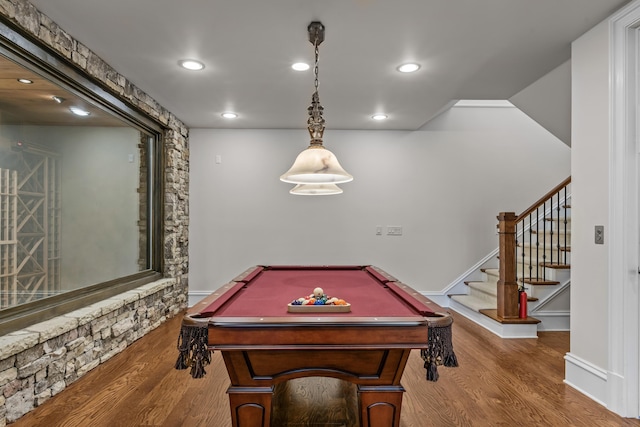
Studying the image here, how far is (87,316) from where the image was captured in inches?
114

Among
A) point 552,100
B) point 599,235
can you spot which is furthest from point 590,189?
point 552,100

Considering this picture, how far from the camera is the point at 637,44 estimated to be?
7.84ft

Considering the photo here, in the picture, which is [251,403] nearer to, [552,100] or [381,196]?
[552,100]

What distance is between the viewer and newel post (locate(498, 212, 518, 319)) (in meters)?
4.04

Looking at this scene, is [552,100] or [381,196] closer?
[552,100]

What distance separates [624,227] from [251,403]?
2.38m

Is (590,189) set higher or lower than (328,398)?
higher

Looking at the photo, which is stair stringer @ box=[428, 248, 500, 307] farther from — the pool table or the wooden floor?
the pool table

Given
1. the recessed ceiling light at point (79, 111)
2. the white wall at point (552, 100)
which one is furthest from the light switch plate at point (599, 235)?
the recessed ceiling light at point (79, 111)

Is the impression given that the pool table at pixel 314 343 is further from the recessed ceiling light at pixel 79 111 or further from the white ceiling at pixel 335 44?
the recessed ceiling light at pixel 79 111

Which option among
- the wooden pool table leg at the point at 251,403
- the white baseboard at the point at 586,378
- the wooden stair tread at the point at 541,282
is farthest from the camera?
the wooden stair tread at the point at 541,282

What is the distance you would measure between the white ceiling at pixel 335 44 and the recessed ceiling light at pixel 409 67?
66 mm

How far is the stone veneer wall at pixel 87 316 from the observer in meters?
2.27

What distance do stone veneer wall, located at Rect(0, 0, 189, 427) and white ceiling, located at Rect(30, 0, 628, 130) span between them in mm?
132
